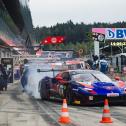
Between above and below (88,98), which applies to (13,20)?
above

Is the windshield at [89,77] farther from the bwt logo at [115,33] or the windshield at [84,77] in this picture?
the bwt logo at [115,33]

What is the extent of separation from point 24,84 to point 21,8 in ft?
31.3

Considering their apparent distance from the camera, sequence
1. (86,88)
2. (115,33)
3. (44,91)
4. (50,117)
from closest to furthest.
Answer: (50,117) → (86,88) → (44,91) → (115,33)

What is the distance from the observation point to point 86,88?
1831cm

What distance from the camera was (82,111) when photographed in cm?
1634

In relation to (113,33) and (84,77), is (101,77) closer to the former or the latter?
(84,77)

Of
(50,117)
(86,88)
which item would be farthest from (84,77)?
(50,117)

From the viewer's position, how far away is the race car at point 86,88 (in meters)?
18.2

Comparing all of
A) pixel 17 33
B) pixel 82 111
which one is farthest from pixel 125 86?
pixel 17 33

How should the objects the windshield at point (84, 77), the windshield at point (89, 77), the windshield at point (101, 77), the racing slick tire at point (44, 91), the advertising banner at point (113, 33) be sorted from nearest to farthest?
the windshield at point (84, 77)
the windshield at point (89, 77)
the windshield at point (101, 77)
the racing slick tire at point (44, 91)
the advertising banner at point (113, 33)

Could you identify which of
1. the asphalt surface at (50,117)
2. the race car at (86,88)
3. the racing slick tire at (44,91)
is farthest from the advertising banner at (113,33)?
the asphalt surface at (50,117)

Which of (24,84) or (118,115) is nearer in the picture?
(118,115)

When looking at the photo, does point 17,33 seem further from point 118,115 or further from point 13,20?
point 118,115

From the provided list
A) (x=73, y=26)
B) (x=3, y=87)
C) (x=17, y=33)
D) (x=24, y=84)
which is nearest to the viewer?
(x=3, y=87)
